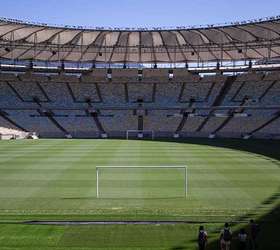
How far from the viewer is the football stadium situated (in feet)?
51.2

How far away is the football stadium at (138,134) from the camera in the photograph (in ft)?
51.2

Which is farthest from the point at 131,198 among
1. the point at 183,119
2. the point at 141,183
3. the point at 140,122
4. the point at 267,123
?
the point at 183,119

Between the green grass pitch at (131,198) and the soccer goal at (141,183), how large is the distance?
5cm

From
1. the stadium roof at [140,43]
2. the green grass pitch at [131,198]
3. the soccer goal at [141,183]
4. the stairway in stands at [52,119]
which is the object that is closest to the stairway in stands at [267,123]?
the stadium roof at [140,43]

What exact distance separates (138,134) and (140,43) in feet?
42.2

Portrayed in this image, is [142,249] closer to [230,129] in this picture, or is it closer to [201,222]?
[201,222]

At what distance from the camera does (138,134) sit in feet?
191

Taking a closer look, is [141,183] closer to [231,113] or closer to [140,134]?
[140,134]

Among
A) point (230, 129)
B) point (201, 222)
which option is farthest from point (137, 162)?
point (230, 129)

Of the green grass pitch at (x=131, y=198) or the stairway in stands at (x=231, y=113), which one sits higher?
the stairway in stands at (x=231, y=113)

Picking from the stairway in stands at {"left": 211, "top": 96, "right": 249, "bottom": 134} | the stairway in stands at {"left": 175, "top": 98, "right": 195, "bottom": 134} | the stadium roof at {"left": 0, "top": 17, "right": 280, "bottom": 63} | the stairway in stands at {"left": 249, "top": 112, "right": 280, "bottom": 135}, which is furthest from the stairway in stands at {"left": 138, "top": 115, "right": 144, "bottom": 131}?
the stairway in stands at {"left": 249, "top": 112, "right": 280, "bottom": 135}

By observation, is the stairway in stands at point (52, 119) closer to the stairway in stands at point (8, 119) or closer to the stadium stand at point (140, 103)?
the stadium stand at point (140, 103)

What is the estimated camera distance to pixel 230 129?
5700cm

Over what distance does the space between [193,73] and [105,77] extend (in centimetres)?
1343
